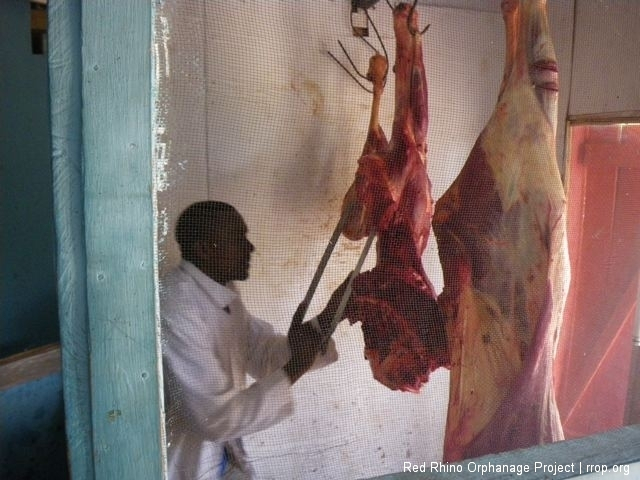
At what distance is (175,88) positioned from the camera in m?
0.81

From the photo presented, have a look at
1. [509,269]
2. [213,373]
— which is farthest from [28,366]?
[509,269]

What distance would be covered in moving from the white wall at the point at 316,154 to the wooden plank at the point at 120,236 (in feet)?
1.31

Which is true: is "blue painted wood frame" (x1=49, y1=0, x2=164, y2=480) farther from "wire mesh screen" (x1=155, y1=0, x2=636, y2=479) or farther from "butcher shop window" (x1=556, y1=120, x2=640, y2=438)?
"butcher shop window" (x1=556, y1=120, x2=640, y2=438)

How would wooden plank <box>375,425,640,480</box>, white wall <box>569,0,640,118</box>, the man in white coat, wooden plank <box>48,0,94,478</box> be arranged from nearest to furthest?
wooden plank <box>48,0,94,478</box>, wooden plank <box>375,425,640,480</box>, the man in white coat, white wall <box>569,0,640,118</box>

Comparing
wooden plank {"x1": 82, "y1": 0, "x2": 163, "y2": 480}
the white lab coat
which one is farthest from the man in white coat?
wooden plank {"x1": 82, "y1": 0, "x2": 163, "y2": 480}

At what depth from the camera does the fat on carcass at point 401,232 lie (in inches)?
44.2

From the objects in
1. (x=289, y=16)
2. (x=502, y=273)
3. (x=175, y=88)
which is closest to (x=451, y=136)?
(x=502, y=273)

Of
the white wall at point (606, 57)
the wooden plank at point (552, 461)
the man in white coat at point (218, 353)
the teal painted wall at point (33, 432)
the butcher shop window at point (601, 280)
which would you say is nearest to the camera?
the wooden plank at point (552, 461)

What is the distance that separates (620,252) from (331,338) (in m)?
0.85

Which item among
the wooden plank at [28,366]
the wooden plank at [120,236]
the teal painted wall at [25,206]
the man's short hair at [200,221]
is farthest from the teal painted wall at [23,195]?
the wooden plank at [120,236]

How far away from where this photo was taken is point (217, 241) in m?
0.99

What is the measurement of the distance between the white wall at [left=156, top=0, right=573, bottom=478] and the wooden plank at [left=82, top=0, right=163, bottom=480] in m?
0.40

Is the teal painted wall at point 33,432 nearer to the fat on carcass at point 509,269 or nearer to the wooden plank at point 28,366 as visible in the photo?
the wooden plank at point 28,366

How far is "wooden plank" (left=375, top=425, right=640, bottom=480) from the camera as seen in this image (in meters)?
0.73
